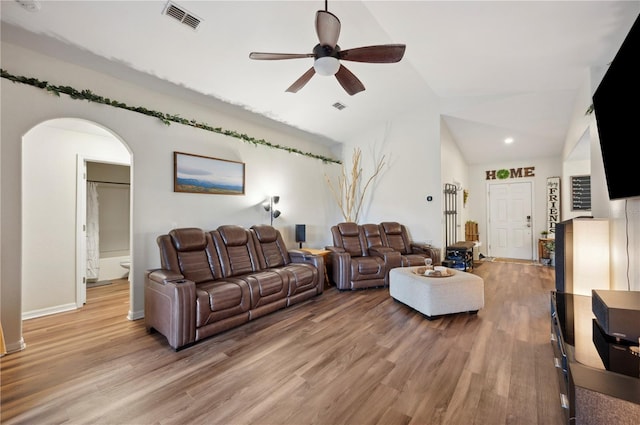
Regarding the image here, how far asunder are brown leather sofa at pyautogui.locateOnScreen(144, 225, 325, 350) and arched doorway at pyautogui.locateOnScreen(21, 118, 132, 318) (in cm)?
147

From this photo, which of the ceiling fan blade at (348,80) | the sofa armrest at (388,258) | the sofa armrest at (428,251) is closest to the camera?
the ceiling fan blade at (348,80)

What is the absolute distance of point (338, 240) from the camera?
4.84 m

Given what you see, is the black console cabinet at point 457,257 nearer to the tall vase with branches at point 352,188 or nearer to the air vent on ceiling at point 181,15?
the tall vase with branches at point 352,188

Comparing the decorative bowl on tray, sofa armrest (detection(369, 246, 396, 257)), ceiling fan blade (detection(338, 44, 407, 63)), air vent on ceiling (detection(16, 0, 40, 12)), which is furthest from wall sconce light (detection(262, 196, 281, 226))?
air vent on ceiling (detection(16, 0, 40, 12))

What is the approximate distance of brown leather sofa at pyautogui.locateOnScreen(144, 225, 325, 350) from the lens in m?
2.49

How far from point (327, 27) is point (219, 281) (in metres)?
2.75

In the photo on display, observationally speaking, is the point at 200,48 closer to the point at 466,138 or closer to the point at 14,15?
the point at 14,15

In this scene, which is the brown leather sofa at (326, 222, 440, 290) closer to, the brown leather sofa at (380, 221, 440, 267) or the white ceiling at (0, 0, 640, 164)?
the brown leather sofa at (380, 221, 440, 267)

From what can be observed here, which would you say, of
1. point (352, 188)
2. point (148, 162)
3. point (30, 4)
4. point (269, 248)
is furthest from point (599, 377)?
point (352, 188)

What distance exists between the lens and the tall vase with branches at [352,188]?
6027 millimetres

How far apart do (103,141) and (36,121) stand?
136cm

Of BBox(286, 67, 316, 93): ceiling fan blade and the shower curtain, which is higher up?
BBox(286, 67, 316, 93): ceiling fan blade

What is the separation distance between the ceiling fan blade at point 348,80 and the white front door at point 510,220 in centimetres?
600

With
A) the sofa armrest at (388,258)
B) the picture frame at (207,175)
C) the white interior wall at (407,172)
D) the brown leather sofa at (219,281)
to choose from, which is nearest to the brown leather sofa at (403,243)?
the white interior wall at (407,172)
